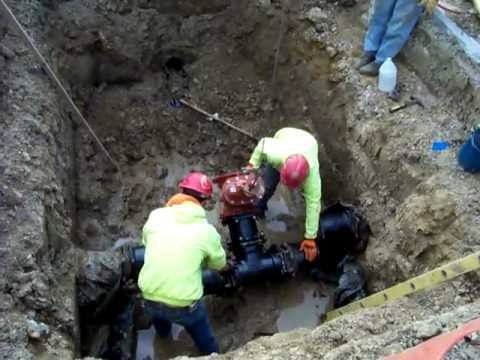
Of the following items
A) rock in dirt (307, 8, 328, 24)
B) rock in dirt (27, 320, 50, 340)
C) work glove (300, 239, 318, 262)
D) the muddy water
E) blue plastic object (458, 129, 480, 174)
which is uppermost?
rock in dirt (307, 8, 328, 24)

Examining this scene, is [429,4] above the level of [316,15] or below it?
below

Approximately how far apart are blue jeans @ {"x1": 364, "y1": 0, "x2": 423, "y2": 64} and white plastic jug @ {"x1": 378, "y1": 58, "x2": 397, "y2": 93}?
0.13 m

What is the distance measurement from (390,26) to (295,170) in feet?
5.48

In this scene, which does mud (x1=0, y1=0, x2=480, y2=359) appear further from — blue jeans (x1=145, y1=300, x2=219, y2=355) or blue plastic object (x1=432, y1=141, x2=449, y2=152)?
blue jeans (x1=145, y1=300, x2=219, y2=355)

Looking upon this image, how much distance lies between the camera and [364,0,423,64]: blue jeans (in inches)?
195

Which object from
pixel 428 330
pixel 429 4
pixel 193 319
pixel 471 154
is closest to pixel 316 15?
pixel 429 4

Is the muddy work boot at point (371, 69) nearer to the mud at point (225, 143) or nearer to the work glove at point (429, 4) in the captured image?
the mud at point (225, 143)

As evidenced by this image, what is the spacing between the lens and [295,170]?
4469mm

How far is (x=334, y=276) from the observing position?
520cm

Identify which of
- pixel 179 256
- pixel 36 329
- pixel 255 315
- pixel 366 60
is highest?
pixel 366 60

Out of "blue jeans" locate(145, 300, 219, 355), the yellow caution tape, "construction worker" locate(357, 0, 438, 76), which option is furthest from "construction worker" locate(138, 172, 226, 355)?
"construction worker" locate(357, 0, 438, 76)

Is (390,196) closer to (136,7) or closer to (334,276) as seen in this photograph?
(334,276)

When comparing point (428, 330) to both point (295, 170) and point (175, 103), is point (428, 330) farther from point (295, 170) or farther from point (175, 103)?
point (175, 103)

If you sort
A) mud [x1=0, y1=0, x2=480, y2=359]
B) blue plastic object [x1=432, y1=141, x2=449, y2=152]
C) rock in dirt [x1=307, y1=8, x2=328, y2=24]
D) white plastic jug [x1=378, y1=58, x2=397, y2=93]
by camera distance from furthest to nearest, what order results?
rock in dirt [x1=307, y1=8, x2=328, y2=24] → white plastic jug [x1=378, y1=58, x2=397, y2=93] → blue plastic object [x1=432, y1=141, x2=449, y2=152] → mud [x1=0, y1=0, x2=480, y2=359]
